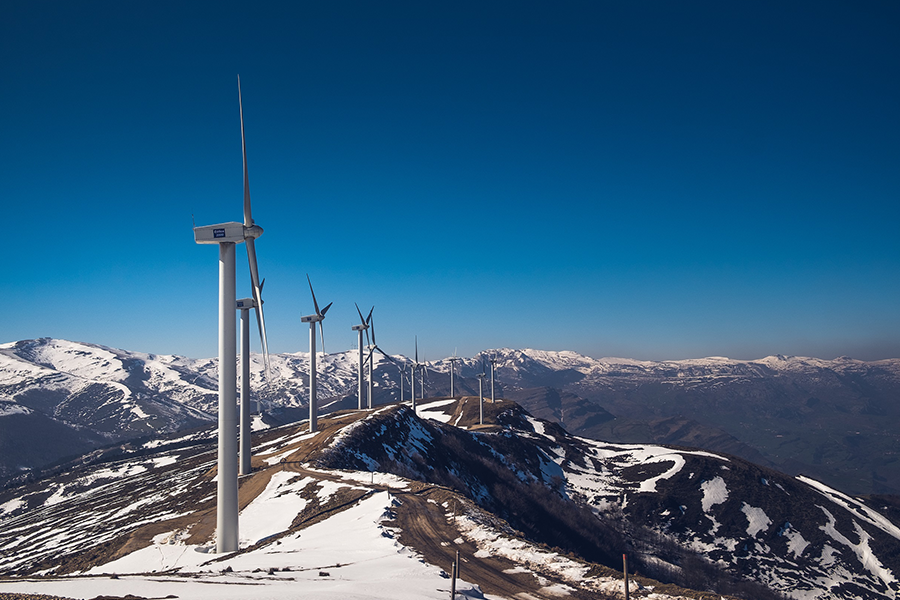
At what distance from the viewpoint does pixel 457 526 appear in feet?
153

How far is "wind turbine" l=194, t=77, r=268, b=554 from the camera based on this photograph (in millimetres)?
40125

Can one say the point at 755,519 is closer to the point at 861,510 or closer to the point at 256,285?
the point at 861,510

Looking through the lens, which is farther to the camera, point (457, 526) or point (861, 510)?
point (861, 510)

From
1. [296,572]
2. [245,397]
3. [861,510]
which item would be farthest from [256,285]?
[861,510]

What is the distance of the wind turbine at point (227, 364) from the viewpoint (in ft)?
132

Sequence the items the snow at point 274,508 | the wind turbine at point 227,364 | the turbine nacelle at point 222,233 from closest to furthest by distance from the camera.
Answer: the wind turbine at point 227,364 < the turbine nacelle at point 222,233 < the snow at point 274,508

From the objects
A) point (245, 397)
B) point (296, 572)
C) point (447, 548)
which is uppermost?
point (245, 397)

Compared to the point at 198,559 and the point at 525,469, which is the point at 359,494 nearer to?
the point at 198,559

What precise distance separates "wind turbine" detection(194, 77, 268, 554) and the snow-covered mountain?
3070 millimetres

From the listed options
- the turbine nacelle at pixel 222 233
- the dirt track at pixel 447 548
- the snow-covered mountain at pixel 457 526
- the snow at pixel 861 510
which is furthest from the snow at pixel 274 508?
the snow at pixel 861 510

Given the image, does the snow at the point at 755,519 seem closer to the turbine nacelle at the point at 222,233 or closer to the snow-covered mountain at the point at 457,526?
the snow-covered mountain at the point at 457,526

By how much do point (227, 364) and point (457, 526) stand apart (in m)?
25.8

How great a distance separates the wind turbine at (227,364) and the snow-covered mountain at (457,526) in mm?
3070

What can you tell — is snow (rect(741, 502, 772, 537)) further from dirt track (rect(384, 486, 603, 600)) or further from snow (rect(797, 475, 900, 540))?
dirt track (rect(384, 486, 603, 600))
